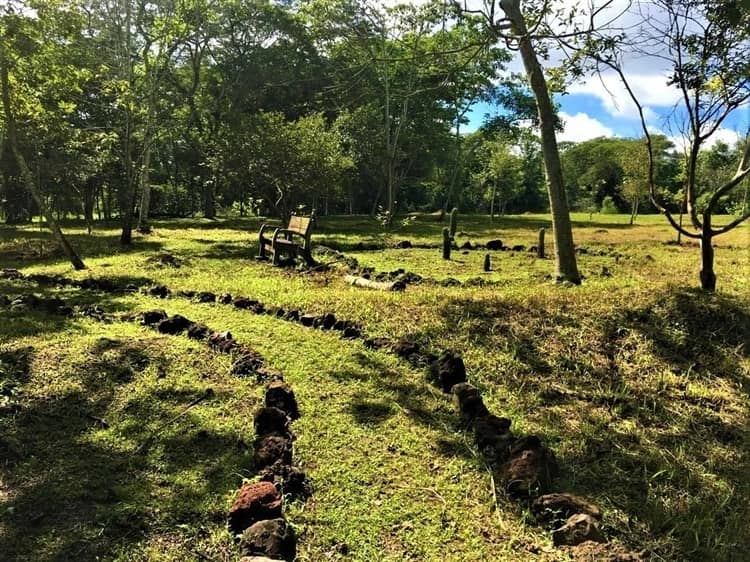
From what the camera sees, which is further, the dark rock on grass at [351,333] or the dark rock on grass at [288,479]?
the dark rock on grass at [351,333]

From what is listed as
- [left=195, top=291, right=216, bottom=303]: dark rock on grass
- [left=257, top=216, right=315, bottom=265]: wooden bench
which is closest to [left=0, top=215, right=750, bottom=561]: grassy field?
[left=195, top=291, right=216, bottom=303]: dark rock on grass

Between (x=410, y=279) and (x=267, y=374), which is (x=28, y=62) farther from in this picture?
(x=267, y=374)

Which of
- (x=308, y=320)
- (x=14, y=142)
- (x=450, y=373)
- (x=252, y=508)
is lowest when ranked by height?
(x=252, y=508)

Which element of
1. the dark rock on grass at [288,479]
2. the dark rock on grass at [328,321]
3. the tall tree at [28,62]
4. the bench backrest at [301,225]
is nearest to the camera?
the dark rock on grass at [288,479]

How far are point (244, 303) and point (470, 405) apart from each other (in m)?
4.46

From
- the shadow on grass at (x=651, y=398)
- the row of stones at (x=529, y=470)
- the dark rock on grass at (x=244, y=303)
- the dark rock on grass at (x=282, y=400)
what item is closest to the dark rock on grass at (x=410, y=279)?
the shadow on grass at (x=651, y=398)

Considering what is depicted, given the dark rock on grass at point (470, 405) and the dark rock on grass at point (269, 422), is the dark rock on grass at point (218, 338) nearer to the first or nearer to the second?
the dark rock on grass at point (269, 422)

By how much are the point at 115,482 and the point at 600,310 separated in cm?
529

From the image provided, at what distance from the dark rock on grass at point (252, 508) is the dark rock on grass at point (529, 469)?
1.50 m

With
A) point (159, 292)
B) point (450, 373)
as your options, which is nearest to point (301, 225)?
point (159, 292)

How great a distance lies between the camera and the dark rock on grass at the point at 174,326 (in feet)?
21.3

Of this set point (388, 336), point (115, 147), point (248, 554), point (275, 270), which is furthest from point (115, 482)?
point (115, 147)

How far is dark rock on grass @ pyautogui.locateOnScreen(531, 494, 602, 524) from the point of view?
3.03 meters

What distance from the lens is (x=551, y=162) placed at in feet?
27.6
